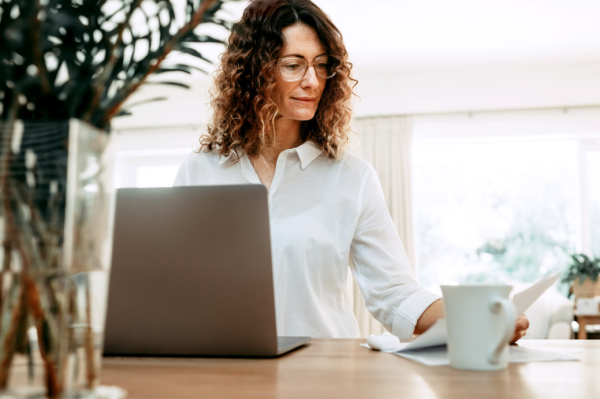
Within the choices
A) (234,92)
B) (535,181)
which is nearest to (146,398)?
(234,92)

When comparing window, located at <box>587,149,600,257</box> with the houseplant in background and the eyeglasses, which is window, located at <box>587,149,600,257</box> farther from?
the houseplant in background

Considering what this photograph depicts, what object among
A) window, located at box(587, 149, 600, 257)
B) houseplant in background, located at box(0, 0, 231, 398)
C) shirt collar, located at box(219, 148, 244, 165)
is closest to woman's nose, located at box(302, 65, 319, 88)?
shirt collar, located at box(219, 148, 244, 165)

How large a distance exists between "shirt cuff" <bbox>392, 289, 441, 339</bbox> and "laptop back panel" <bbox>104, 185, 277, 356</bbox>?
1.48 ft

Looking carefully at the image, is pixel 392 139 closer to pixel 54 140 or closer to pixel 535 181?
pixel 535 181

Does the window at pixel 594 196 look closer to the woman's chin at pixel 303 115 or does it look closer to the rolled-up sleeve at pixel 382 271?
the rolled-up sleeve at pixel 382 271

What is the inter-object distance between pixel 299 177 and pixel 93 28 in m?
1.18

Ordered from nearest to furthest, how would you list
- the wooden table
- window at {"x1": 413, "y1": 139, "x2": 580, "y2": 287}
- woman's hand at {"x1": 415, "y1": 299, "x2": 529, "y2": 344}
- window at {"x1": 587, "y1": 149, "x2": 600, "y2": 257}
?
woman's hand at {"x1": 415, "y1": 299, "x2": 529, "y2": 344} < the wooden table < window at {"x1": 587, "y1": 149, "x2": 600, "y2": 257} < window at {"x1": 413, "y1": 139, "x2": 580, "y2": 287}

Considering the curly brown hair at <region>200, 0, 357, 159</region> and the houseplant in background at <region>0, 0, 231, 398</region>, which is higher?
the curly brown hair at <region>200, 0, 357, 159</region>

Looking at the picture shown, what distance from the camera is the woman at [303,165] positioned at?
1462 mm

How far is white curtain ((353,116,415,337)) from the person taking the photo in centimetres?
526

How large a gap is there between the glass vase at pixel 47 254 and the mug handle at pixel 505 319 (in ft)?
1.54

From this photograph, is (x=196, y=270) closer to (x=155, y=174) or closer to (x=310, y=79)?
(x=310, y=79)

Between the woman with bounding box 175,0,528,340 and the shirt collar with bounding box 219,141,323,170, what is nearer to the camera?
the woman with bounding box 175,0,528,340

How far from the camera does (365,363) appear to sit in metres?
0.75
